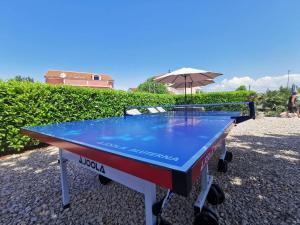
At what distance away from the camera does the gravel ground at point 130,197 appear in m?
2.31

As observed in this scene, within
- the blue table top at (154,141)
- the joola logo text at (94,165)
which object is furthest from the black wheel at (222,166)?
the joola logo text at (94,165)

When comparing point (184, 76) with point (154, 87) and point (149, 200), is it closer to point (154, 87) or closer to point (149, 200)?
point (149, 200)

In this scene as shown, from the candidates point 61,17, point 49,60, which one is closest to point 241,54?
point 61,17

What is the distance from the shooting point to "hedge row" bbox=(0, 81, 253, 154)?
5.36 m

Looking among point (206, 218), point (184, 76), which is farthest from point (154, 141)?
point (184, 76)

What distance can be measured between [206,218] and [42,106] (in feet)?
21.5

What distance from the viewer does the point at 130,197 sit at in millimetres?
2859

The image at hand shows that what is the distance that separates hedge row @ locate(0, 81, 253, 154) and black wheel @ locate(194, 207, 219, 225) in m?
6.17

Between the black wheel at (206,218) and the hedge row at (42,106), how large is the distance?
6.17m

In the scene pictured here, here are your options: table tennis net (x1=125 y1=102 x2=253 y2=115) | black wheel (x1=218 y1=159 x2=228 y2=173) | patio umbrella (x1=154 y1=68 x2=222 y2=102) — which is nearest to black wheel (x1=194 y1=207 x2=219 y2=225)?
black wheel (x1=218 y1=159 x2=228 y2=173)

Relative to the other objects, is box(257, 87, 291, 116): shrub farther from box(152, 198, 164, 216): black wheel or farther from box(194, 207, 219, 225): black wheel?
box(152, 198, 164, 216): black wheel

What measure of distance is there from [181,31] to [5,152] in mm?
13728

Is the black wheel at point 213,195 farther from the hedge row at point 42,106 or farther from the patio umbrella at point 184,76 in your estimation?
the hedge row at point 42,106

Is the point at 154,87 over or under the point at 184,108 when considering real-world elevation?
over
